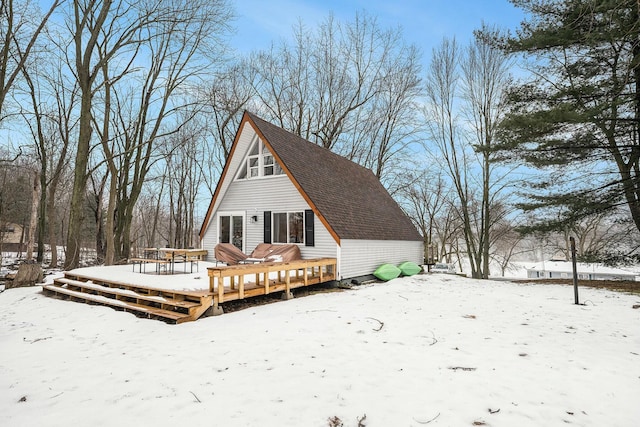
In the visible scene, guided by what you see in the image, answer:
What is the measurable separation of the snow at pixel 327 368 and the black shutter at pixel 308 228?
3885mm

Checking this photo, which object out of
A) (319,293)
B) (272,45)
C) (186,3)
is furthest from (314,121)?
(319,293)

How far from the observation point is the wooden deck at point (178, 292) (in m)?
6.04

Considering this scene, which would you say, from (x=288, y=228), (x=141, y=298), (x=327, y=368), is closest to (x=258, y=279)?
(x=141, y=298)

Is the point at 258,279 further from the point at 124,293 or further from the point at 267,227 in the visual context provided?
the point at 267,227

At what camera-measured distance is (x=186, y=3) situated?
13523 mm

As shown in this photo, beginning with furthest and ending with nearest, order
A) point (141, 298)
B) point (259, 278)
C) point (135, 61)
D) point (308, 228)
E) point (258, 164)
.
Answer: point (135, 61) < point (258, 164) < point (308, 228) < point (259, 278) < point (141, 298)

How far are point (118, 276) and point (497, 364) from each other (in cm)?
874

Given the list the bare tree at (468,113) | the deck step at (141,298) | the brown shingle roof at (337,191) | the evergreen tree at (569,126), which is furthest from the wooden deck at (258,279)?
the bare tree at (468,113)

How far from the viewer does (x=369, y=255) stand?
11.5 metres

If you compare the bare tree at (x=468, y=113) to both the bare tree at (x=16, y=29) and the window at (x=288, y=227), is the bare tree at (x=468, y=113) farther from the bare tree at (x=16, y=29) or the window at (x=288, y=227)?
the bare tree at (x=16, y=29)

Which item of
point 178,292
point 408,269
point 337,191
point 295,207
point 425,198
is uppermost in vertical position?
point 425,198

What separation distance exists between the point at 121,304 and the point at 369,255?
7.80 meters

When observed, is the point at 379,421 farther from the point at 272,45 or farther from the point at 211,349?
the point at 272,45

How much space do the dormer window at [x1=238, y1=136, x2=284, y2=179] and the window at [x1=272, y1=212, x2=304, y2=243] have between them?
5.36 ft
